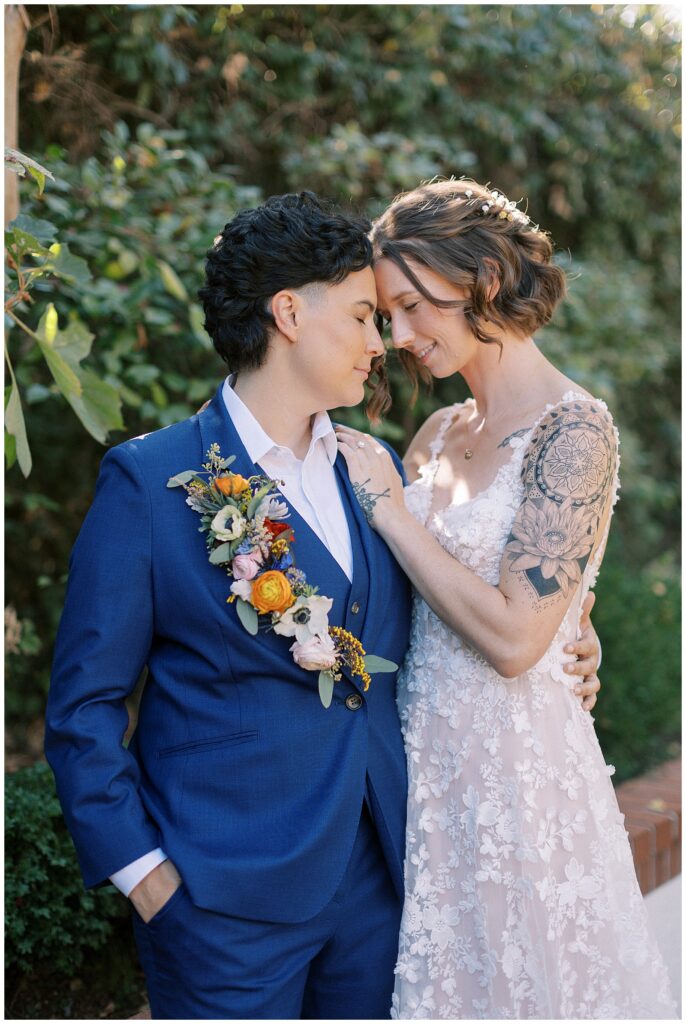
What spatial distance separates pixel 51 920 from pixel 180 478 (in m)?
1.68

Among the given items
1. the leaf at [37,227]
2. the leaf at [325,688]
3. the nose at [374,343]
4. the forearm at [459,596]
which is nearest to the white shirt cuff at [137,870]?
the leaf at [325,688]

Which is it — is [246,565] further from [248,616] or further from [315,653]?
[315,653]

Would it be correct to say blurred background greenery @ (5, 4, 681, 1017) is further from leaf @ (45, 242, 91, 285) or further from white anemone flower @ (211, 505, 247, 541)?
white anemone flower @ (211, 505, 247, 541)

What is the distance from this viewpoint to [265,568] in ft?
6.33

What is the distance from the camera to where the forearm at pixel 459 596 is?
6.83ft

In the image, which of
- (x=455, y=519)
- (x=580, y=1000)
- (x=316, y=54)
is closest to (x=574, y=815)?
(x=580, y=1000)

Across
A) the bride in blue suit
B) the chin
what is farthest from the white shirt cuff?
the chin

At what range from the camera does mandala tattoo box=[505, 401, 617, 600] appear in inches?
82.7

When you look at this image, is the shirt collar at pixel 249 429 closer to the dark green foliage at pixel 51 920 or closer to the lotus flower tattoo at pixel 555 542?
the lotus flower tattoo at pixel 555 542

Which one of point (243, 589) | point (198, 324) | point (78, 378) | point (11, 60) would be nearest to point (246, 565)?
point (243, 589)

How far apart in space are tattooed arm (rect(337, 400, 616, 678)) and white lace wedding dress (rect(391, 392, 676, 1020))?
92 millimetres

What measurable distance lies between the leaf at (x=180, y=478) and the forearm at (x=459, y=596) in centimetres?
46

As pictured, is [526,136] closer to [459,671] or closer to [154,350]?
[154,350]

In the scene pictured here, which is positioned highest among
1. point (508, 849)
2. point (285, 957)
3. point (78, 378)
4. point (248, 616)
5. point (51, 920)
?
point (248, 616)
